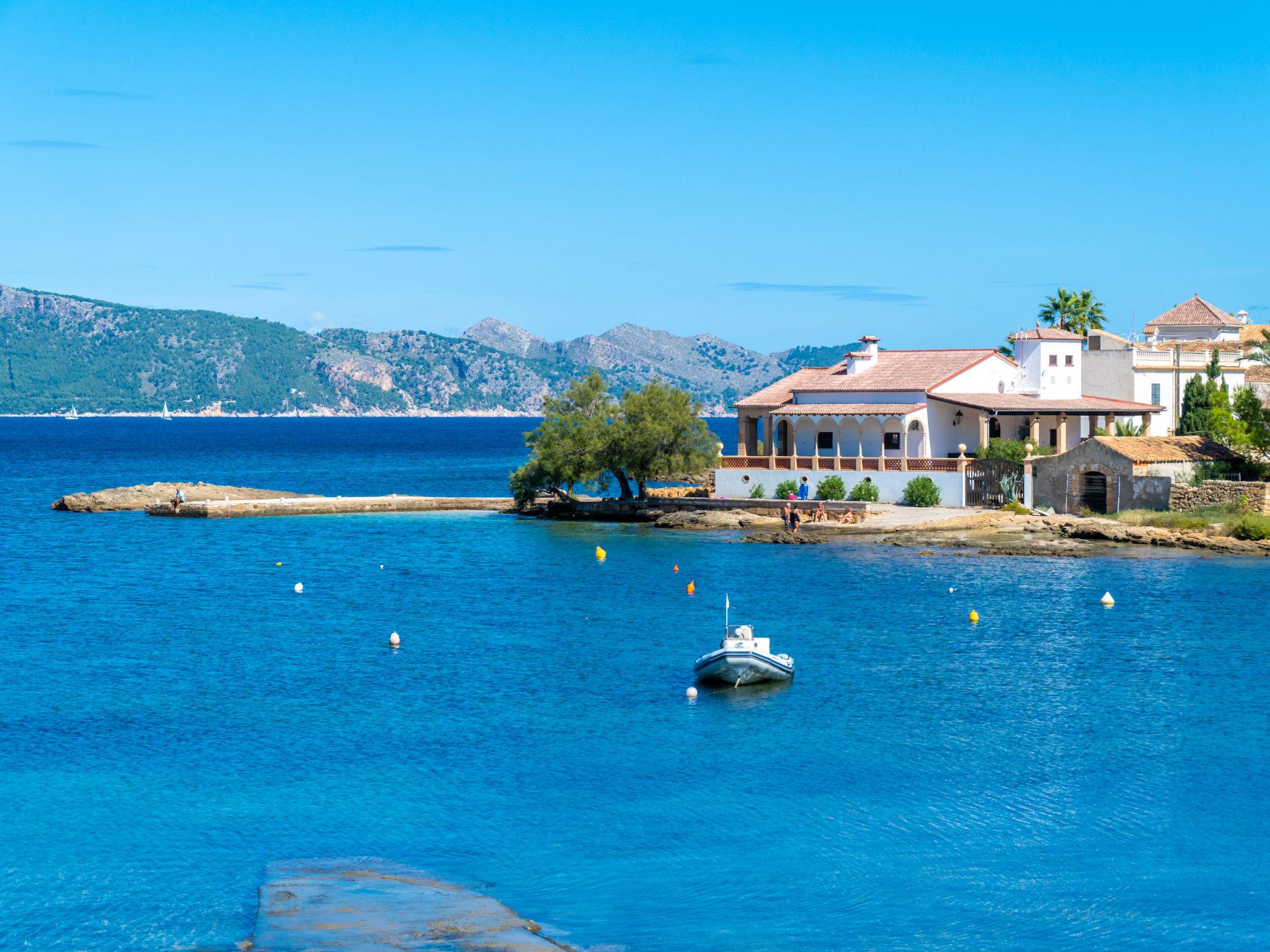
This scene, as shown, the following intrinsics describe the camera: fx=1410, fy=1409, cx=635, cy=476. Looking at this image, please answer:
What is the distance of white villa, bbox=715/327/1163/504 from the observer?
72.1m

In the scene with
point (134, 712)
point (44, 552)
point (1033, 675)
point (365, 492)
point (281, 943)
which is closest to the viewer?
point (281, 943)

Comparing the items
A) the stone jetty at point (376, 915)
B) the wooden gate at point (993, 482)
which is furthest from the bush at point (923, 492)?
the stone jetty at point (376, 915)

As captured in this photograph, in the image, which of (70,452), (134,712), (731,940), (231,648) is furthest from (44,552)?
(70,452)

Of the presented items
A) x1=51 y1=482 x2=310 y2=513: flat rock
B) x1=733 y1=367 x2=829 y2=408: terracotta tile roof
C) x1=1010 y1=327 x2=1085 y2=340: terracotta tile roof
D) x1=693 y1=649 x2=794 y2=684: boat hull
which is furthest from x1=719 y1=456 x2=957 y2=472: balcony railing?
x1=693 y1=649 x2=794 y2=684: boat hull

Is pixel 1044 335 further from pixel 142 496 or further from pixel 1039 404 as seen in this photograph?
pixel 142 496

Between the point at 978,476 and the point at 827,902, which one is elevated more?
the point at 978,476

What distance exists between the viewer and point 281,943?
760 inches

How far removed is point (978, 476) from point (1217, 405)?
12483 mm

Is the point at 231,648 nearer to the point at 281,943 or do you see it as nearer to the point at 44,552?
the point at 281,943

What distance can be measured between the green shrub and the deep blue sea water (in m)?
5.33

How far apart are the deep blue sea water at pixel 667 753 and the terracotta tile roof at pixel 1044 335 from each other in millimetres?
22908

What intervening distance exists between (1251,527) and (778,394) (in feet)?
91.0

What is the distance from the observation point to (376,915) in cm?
2038

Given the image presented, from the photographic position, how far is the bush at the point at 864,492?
2798 inches
